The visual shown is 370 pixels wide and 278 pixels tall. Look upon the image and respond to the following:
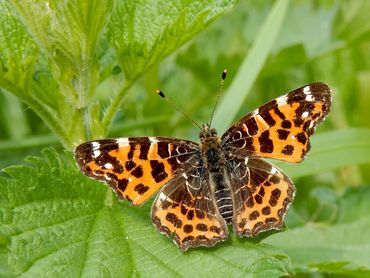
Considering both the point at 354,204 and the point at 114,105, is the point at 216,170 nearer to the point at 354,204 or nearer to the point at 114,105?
the point at 114,105

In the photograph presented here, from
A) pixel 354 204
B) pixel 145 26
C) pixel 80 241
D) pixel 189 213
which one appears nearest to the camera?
pixel 80 241

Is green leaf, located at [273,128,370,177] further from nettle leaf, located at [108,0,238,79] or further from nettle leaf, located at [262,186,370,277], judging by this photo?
nettle leaf, located at [108,0,238,79]

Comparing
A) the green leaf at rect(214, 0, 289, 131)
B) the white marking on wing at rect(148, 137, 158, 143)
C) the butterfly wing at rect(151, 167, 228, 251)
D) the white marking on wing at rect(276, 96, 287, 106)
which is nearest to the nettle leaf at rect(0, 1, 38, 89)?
the white marking on wing at rect(148, 137, 158, 143)

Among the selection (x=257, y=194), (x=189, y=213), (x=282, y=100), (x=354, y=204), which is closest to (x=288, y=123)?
(x=282, y=100)

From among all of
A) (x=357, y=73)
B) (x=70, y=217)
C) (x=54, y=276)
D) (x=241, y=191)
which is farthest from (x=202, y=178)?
(x=357, y=73)

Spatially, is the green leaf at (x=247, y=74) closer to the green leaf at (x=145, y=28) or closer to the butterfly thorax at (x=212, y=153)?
the butterfly thorax at (x=212, y=153)

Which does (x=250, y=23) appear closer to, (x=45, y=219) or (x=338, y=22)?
(x=338, y=22)

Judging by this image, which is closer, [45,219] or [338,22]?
[45,219]

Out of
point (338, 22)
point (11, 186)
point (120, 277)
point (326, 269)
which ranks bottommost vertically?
point (326, 269)
